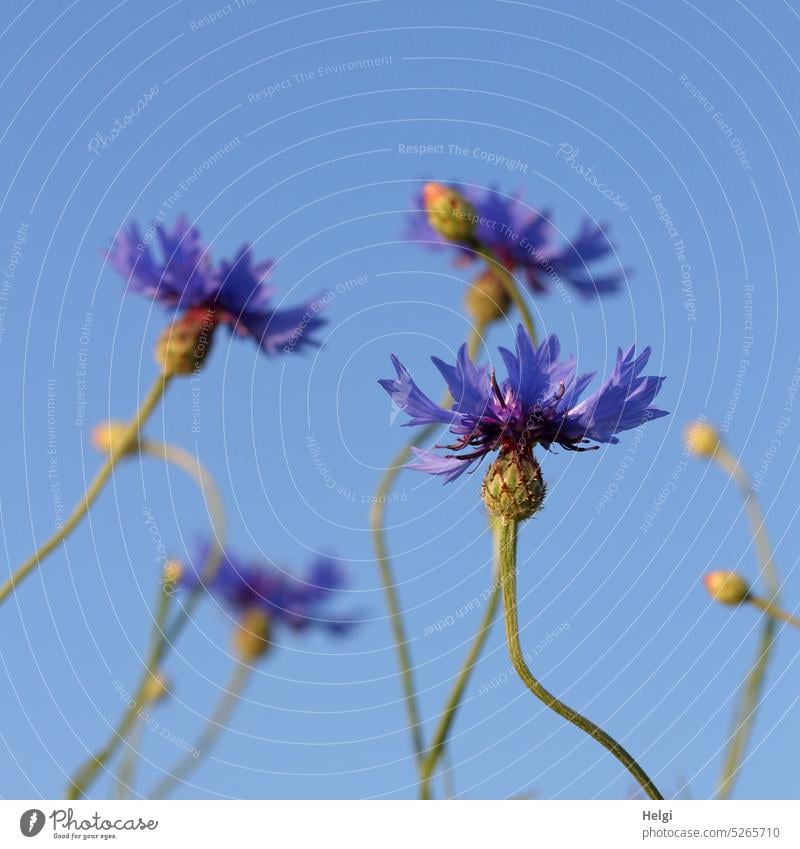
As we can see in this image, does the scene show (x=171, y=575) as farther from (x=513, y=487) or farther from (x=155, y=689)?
(x=513, y=487)

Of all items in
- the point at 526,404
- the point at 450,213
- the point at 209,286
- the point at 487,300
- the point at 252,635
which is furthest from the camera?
the point at 252,635

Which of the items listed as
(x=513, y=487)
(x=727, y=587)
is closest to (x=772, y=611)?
(x=727, y=587)

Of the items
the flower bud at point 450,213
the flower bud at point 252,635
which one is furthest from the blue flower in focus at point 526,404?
the flower bud at point 252,635

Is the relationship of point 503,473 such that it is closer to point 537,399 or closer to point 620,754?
point 537,399
